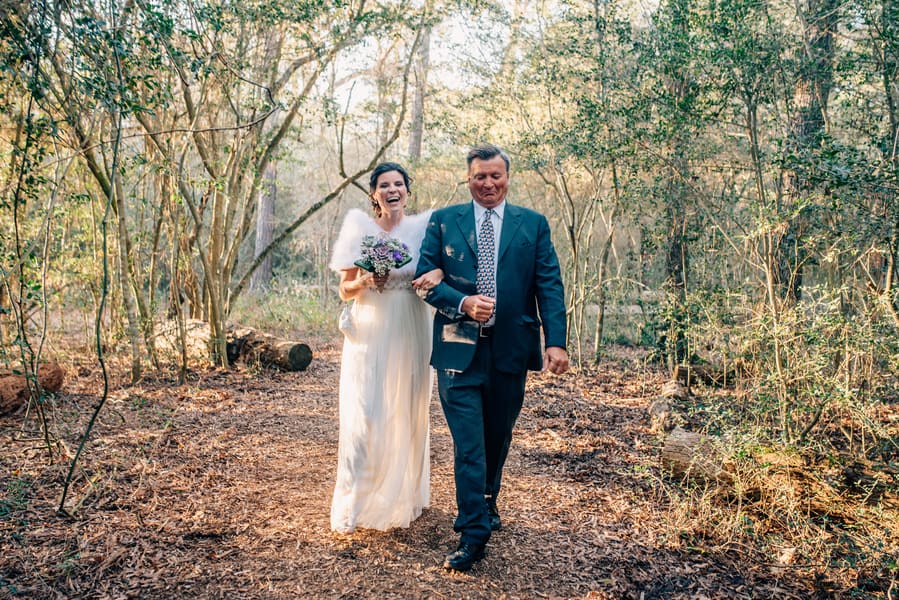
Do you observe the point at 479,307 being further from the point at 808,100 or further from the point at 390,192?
the point at 808,100

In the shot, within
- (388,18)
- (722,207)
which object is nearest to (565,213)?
(722,207)

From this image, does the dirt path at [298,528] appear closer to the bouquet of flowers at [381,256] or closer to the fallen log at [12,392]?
the fallen log at [12,392]

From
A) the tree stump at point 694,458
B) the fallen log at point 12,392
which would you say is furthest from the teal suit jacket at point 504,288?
the fallen log at point 12,392

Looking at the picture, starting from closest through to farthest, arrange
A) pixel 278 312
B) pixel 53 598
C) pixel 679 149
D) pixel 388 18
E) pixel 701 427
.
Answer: pixel 53 598, pixel 701 427, pixel 679 149, pixel 388 18, pixel 278 312

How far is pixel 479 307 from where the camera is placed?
3.05 metres

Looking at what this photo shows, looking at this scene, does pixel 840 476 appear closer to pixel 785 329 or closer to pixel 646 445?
pixel 785 329

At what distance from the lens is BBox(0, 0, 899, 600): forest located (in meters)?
3.21

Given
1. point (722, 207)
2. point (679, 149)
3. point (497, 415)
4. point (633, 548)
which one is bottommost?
point (633, 548)

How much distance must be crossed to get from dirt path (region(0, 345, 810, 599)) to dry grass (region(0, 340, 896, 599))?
0.04 feet

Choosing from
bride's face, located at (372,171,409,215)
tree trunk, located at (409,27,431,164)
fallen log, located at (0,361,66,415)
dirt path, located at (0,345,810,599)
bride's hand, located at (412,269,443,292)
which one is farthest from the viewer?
tree trunk, located at (409,27,431,164)

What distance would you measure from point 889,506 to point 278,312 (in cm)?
1047

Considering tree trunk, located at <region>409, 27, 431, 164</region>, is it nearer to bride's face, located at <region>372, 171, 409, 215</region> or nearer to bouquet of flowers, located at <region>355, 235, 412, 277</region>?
bride's face, located at <region>372, 171, 409, 215</region>

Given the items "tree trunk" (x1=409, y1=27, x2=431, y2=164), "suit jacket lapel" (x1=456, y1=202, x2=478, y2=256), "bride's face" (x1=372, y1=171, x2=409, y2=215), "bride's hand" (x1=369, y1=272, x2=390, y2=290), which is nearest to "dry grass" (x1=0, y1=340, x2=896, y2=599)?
"bride's hand" (x1=369, y1=272, x2=390, y2=290)

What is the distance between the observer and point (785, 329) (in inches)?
155
